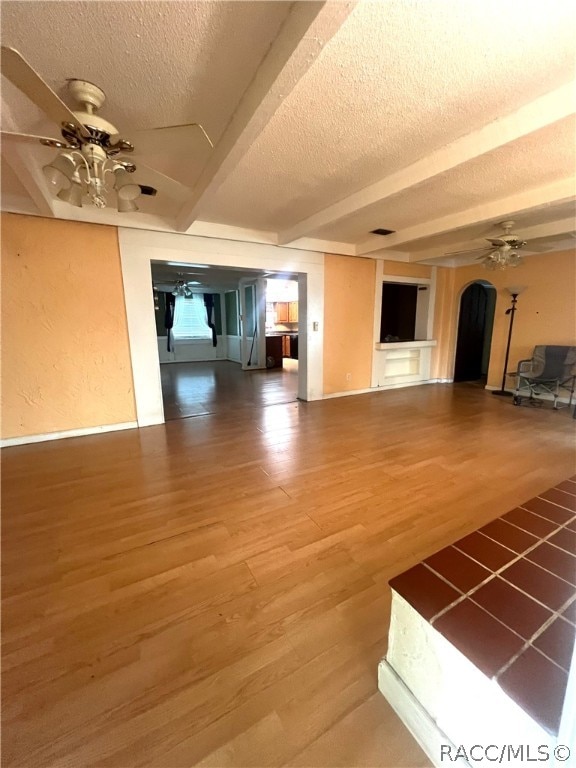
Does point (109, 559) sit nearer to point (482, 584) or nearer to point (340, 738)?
point (340, 738)

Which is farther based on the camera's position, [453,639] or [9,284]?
[9,284]

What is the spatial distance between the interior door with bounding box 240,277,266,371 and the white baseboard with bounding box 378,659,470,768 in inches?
295

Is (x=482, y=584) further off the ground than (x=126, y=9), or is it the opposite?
(x=126, y=9)

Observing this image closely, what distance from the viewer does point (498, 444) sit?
3363 mm

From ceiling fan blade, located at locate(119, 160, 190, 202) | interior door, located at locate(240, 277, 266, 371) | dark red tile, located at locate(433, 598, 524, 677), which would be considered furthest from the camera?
interior door, located at locate(240, 277, 266, 371)

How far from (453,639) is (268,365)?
7.83 metres

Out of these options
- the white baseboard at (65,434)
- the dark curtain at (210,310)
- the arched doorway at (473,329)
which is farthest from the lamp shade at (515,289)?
the dark curtain at (210,310)

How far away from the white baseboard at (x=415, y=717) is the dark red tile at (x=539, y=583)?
1.63 feet

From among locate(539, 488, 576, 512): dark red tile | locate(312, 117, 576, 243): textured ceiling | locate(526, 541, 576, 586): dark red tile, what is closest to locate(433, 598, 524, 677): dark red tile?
locate(526, 541, 576, 586): dark red tile

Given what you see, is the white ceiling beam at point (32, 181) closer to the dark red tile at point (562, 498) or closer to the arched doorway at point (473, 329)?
the dark red tile at point (562, 498)

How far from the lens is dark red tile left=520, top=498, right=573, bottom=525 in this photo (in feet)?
4.41

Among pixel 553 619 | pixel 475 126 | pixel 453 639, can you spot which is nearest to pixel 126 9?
pixel 475 126

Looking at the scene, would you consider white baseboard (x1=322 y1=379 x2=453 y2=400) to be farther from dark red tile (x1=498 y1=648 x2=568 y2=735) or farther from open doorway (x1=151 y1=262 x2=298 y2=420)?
dark red tile (x1=498 y1=648 x2=568 y2=735)

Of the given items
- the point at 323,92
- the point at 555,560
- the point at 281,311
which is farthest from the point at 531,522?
the point at 281,311
